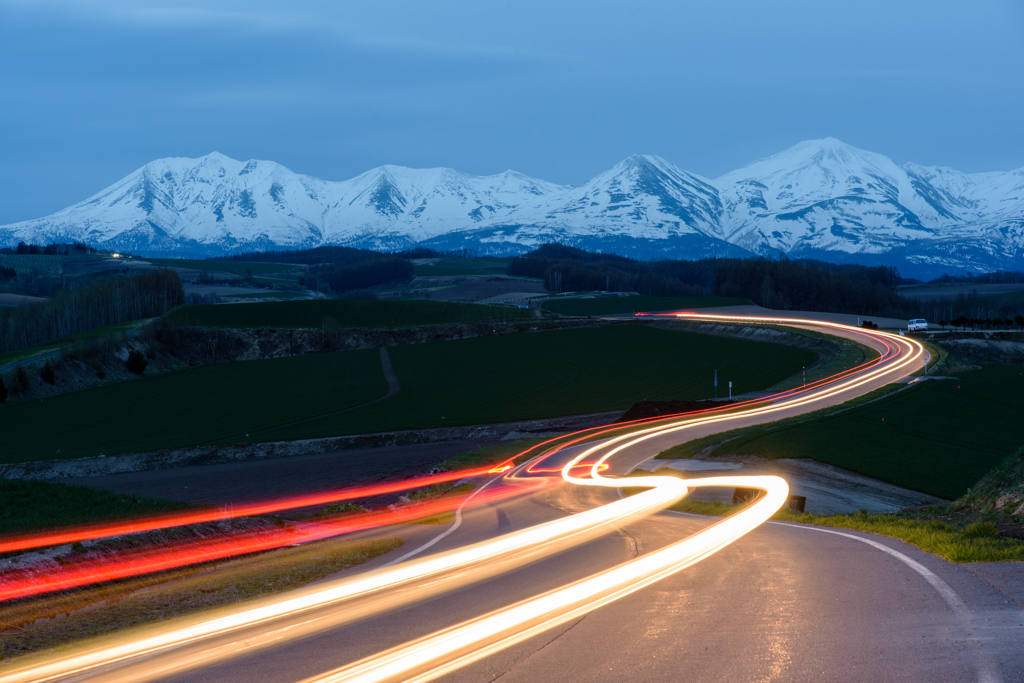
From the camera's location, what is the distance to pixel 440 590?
1076cm

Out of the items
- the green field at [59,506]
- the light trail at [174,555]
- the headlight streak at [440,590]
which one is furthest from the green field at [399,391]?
the headlight streak at [440,590]

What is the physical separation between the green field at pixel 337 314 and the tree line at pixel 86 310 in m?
21.6

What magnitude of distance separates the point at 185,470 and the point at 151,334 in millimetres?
72492

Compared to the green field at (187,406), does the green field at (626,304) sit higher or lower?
higher

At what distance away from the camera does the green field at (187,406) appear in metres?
55.4

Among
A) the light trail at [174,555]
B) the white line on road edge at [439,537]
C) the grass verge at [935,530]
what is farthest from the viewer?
the white line on road edge at [439,537]

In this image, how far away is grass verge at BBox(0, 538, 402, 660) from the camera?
9609mm

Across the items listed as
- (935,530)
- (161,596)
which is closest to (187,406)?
(161,596)

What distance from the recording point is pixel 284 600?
1056 centimetres

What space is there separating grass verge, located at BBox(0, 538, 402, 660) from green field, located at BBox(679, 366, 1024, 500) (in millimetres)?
21114

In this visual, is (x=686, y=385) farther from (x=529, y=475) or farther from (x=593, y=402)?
(x=529, y=475)

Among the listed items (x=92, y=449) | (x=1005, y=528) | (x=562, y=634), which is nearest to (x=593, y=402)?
(x=92, y=449)

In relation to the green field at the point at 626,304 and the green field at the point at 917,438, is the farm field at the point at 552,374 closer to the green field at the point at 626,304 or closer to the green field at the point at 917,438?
the green field at the point at 917,438

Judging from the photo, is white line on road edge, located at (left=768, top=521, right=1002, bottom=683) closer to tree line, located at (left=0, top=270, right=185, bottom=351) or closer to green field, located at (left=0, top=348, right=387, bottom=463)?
green field, located at (left=0, top=348, right=387, bottom=463)
